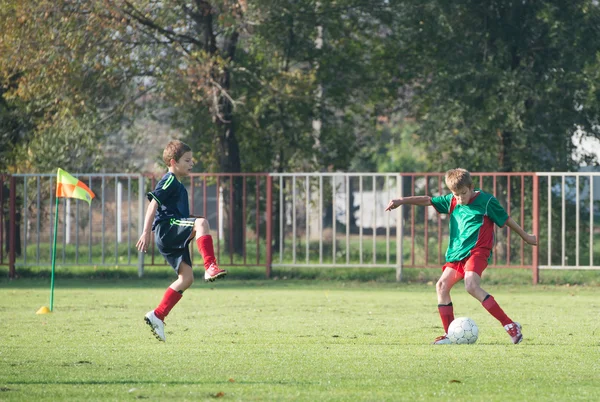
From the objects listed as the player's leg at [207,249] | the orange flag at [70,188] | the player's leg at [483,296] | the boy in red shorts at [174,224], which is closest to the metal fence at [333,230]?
the orange flag at [70,188]

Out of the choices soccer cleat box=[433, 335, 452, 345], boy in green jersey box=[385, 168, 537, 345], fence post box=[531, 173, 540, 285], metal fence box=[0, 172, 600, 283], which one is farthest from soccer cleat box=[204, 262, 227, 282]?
fence post box=[531, 173, 540, 285]

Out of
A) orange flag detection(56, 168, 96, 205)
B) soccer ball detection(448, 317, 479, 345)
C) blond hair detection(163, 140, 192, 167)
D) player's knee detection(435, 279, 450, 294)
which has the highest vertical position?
blond hair detection(163, 140, 192, 167)

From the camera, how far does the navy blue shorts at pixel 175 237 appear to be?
29.5ft

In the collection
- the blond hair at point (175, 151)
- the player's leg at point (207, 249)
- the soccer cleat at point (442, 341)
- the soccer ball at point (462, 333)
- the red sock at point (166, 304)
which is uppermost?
the blond hair at point (175, 151)

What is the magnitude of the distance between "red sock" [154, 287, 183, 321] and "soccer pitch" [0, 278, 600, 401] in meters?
0.24

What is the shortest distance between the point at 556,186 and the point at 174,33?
837 centimetres

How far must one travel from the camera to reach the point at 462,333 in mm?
8680

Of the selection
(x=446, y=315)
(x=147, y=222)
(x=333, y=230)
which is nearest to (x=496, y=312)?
(x=446, y=315)

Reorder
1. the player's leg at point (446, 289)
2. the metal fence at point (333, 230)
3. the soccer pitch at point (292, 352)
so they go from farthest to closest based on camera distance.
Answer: the metal fence at point (333, 230) → the player's leg at point (446, 289) → the soccer pitch at point (292, 352)

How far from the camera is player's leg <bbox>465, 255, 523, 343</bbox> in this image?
8664 millimetres

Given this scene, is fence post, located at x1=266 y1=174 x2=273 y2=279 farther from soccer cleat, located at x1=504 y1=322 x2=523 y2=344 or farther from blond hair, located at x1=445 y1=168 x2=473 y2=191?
soccer cleat, located at x1=504 y1=322 x2=523 y2=344

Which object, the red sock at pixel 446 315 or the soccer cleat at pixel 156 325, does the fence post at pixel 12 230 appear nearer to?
the soccer cleat at pixel 156 325

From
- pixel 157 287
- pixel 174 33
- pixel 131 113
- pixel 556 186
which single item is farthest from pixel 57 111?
pixel 556 186

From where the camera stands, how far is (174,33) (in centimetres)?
2167
